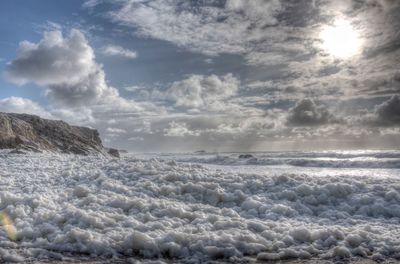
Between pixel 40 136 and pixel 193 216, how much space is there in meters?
30.1

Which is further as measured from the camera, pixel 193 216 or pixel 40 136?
pixel 40 136

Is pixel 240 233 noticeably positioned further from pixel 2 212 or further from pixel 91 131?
pixel 91 131

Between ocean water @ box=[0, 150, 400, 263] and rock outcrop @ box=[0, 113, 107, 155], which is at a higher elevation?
rock outcrop @ box=[0, 113, 107, 155]

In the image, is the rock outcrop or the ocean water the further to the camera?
the rock outcrop

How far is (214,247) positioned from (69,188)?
5872 mm

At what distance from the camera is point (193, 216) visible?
8.12 m

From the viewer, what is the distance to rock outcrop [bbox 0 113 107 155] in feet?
89.9

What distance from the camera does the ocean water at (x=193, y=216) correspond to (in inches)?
251

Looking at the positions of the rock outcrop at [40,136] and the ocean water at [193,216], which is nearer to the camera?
the ocean water at [193,216]

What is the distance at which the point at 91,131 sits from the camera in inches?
1882

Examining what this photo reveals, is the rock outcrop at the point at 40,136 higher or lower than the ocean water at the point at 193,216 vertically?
higher

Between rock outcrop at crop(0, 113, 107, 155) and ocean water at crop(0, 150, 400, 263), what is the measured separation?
15836 millimetres

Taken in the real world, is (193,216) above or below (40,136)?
below

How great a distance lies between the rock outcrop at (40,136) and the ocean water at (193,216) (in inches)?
623
